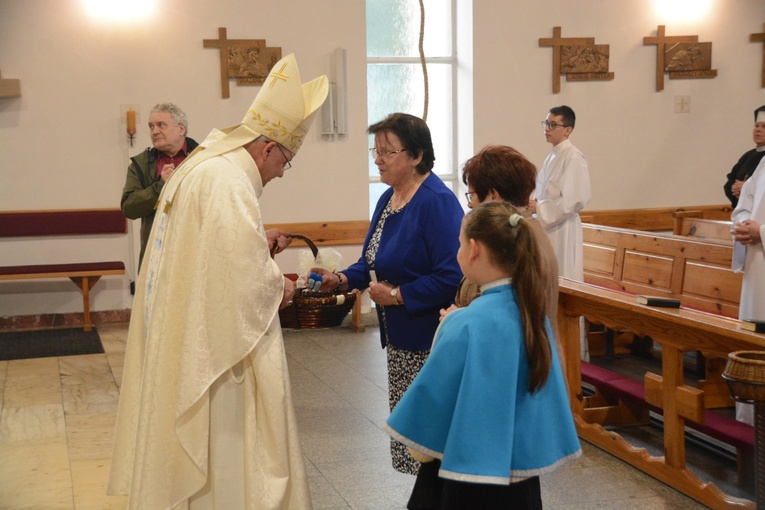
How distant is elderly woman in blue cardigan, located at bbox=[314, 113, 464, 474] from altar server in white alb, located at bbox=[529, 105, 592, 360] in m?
3.43

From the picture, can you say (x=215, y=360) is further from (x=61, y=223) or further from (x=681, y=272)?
(x=61, y=223)

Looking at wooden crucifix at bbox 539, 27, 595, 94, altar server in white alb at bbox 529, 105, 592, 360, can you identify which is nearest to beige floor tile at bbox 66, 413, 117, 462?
altar server in white alb at bbox 529, 105, 592, 360

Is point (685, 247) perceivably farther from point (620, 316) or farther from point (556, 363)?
point (556, 363)

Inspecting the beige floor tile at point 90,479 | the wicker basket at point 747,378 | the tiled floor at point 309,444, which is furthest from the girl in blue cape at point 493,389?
the beige floor tile at point 90,479

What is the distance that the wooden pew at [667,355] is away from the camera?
358 centimetres

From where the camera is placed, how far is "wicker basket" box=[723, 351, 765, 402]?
284cm

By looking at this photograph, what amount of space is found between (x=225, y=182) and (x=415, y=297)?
835 mm

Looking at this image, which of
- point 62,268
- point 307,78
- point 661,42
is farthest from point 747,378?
point 661,42

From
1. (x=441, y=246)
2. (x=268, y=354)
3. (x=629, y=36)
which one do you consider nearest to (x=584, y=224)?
(x=629, y=36)

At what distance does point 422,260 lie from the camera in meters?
3.28

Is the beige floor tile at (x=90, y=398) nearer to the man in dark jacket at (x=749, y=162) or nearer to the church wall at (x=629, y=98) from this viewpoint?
the church wall at (x=629, y=98)

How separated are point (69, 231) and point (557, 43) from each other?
4.92m

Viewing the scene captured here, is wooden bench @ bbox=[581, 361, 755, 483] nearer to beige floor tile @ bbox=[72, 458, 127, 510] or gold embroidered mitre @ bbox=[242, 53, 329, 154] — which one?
gold embroidered mitre @ bbox=[242, 53, 329, 154]

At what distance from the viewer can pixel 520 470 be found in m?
2.29
